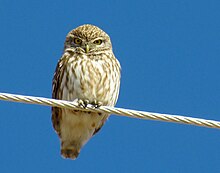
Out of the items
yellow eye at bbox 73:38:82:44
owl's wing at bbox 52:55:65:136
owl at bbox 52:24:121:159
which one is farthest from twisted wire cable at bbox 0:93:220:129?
yellow eye at bbox 73:38:82:44

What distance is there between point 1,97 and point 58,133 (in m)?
2.55

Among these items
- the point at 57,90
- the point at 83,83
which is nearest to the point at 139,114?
the point at 83,83

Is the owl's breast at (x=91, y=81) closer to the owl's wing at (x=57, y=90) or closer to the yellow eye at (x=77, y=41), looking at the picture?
the owl's wing at (x=57, y=90)

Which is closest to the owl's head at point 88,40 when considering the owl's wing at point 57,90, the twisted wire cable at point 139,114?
the owl's wing at point 57,90

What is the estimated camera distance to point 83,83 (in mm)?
7773

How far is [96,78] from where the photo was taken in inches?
309

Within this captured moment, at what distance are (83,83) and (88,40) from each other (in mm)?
917

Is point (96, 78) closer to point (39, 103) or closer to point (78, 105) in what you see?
point (78, 105)

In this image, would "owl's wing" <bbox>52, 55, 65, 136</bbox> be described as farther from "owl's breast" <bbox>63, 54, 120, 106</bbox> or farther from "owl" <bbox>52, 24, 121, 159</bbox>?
"owl's breast" <bbox>63, 54, 120, 106</bbox>

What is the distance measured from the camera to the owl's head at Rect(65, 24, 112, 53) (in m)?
8.36

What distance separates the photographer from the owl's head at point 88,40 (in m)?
8.36

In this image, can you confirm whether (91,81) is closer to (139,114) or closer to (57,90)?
(57,90)

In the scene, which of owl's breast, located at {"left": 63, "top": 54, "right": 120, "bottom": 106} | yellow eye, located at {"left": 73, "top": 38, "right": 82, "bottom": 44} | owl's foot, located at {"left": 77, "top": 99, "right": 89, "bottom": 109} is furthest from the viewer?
yellow eye, located at {"left": 73, "top": 38, "right": 82, "bottom": 44}

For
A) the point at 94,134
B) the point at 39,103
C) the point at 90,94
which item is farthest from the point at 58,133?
the point at 39,103
